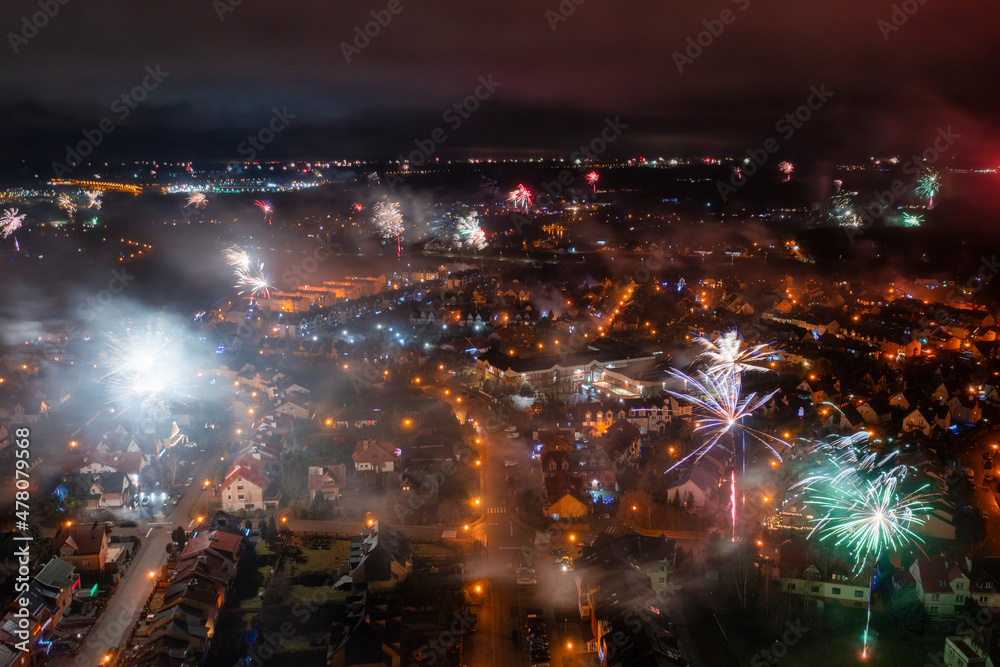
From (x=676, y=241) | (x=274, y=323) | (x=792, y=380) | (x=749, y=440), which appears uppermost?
(x=676, y=241)

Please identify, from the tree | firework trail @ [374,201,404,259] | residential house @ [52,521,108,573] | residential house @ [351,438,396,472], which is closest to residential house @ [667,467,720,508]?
residential house @ [351,438,396,472]

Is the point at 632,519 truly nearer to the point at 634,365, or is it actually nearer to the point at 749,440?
the point at 749,440

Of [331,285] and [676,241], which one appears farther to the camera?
[676,241]

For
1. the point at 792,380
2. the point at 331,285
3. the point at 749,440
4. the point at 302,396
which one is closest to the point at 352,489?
the point at 302,396

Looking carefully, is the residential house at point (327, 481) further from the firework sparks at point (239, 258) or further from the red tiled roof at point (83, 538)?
the firework sparks at point (239, 258)

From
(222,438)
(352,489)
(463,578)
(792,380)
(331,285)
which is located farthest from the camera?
(331,285)

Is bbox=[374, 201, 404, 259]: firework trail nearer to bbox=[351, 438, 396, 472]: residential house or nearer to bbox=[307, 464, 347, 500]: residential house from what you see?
bbox=[351, 438, 396, 472]: residential house

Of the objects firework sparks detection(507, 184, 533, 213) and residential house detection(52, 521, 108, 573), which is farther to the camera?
firework sparks detection(507, 184, 533, 213)

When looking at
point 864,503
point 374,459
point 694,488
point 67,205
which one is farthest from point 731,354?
point 67,205
